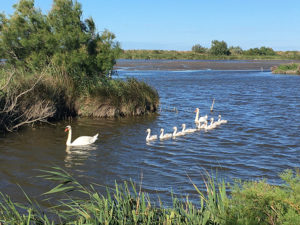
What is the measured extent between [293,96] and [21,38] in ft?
61.9

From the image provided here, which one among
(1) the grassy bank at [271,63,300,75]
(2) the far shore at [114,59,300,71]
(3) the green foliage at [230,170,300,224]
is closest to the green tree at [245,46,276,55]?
(2) the far shore at [114,59,300,71]

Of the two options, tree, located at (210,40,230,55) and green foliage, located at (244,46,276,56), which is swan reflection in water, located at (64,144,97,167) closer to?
tree, located at (210,40,230,55)

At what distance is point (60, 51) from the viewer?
1820 cm

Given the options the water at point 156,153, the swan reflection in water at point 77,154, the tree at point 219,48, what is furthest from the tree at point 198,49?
the swan reflection in water at point 77,154

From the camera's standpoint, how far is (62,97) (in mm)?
16781

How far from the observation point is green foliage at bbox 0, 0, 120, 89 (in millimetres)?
18078

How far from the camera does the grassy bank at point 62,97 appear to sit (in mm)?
14227

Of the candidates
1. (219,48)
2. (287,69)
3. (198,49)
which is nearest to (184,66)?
(287,69)

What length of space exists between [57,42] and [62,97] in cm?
309

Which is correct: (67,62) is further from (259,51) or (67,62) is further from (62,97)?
(259,51)

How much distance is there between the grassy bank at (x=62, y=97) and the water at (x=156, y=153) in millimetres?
534

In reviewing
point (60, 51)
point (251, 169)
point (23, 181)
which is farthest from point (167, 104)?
point (23, 181)

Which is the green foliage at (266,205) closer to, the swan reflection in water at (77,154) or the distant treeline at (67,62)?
the swan reflection in water at (77,154)

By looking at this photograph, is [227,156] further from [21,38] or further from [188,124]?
[21,38]
